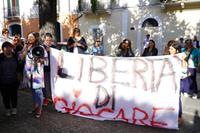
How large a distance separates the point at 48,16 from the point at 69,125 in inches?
169

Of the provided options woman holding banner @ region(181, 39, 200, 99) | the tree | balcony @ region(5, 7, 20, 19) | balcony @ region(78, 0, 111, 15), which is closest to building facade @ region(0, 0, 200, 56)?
balcony @ region(78, 0, 111, 15)

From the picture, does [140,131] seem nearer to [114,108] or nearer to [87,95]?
[114,108]

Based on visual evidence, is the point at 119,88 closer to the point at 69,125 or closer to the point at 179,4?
the point at 69,125

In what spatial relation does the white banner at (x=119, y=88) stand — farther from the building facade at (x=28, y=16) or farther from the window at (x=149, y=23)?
the building facade at (x=28, y=16)

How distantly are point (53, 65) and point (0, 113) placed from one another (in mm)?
1400

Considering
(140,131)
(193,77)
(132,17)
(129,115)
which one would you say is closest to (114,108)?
(129,115)

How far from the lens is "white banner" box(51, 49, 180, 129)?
6.50m

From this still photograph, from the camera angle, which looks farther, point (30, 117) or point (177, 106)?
point (30, 117)

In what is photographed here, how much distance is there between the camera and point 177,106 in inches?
250

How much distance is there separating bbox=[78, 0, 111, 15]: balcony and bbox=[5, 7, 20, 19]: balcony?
8105mm

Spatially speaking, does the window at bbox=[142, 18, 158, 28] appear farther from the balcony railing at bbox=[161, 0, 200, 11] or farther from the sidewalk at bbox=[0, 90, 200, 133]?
the sidewalk at bbox=[0, 90, 200, 133]

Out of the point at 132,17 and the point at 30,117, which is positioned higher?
the point at 132,17

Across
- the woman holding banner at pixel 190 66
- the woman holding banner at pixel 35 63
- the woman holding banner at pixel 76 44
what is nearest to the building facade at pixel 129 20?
the woman holding banner at pixel 76 44

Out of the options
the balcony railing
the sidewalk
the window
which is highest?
the balcony railing
